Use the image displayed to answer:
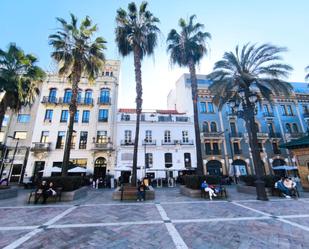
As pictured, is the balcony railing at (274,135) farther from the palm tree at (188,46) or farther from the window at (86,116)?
the window at (86,116)

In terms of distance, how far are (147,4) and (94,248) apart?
17.8 metres

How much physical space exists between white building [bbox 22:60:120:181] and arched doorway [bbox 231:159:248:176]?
60.9 ft

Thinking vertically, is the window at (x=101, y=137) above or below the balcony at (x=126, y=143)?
above

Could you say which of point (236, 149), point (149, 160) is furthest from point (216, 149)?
point (149, 160)

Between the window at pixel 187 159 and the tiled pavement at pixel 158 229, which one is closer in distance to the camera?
the tiled pavement at pixel 158 229

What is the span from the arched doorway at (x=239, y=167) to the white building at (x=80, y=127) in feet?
60.9

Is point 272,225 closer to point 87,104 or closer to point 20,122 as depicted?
point 87,104

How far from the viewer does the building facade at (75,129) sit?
22.5 meters

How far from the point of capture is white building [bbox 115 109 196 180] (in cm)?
2383

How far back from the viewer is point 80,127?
24625mm

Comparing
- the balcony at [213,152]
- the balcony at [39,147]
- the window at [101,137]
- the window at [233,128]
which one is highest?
the window at [233,128]

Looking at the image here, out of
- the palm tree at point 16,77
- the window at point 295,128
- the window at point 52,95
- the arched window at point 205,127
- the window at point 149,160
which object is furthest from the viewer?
the window at point 295,128

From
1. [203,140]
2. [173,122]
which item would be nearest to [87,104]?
[173,122]

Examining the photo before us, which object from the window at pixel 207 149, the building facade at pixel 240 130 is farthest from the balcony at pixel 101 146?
the window at pixel 207 149
